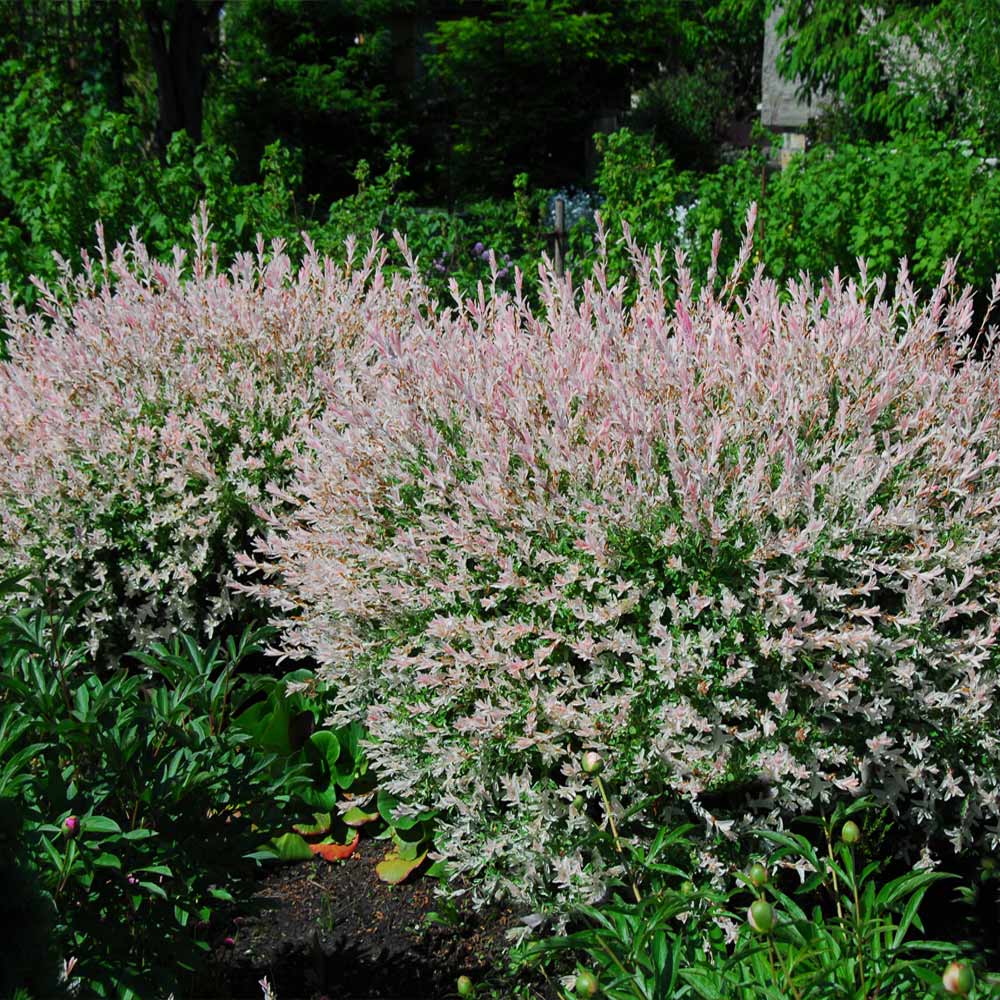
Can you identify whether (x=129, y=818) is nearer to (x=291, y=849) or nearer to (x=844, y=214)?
(x=291, y=849)

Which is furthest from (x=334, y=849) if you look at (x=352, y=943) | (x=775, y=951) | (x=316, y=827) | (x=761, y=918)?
(x=761, y=918)

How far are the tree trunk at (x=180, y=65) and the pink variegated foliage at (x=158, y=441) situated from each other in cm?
1096

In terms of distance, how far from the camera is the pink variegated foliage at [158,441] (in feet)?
11.3

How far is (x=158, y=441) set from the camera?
355cm

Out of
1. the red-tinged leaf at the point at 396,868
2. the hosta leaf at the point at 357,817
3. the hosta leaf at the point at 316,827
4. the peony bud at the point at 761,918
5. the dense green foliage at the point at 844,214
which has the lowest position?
the hosta leaf at the point at 316,827

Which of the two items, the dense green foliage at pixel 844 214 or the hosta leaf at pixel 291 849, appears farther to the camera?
the dense green foliage at pixel 844 214

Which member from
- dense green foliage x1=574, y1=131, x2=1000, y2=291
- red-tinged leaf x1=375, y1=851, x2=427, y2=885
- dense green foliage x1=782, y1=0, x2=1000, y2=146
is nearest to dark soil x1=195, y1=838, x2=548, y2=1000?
red-tinged leaf x1=375, y1=851, x2=427, y2=885

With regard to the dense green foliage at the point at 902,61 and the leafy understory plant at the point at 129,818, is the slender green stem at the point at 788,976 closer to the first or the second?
the leafy understory plant at the point at 129,818

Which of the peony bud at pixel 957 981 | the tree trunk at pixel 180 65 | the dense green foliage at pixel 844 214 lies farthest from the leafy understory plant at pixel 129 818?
the tree trunk at pixel 180 65

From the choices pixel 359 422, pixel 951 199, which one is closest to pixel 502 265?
pixel 951 199

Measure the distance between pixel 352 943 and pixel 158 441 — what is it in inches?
65.6

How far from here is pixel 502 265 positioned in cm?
667

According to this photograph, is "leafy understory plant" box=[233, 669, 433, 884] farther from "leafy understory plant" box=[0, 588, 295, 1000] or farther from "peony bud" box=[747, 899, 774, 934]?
"peony bud" box=[747, 899, 774, 934]

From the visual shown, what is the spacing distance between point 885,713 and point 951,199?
194 inches
